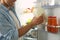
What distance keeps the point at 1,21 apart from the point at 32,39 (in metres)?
0.43

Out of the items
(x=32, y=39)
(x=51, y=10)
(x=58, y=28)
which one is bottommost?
(x=32, y=39)

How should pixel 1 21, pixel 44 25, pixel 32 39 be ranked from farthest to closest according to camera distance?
pixel 32 39, pixel 44 25, pixel 1 21

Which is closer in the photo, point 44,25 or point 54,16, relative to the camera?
point 54,16

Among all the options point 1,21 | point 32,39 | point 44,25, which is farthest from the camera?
point 32,39

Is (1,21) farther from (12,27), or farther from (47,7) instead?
(47,7)

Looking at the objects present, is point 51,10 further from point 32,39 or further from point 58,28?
point 32,39

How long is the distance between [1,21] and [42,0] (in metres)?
0.33

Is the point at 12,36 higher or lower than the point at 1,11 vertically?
lower

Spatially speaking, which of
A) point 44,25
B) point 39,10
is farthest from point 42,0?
point 44,25

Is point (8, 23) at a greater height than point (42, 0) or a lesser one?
lesser

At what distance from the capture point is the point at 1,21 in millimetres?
678

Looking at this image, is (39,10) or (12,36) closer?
(12,36)

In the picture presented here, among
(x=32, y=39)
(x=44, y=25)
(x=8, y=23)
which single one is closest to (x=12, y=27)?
(x=8, y=23)

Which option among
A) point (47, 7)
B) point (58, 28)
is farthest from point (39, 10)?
point (58, 28)
